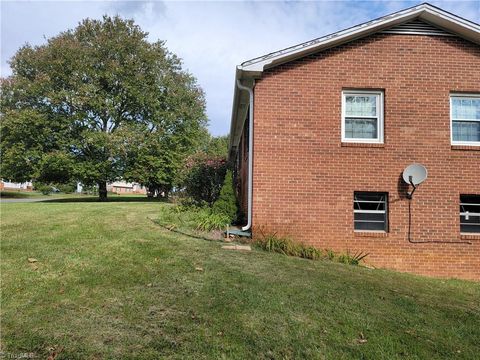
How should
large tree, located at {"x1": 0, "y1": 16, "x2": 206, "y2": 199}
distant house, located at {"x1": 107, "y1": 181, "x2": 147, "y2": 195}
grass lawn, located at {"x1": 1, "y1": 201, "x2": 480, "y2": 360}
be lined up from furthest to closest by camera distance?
distant house, located at {"x1": 107, "y1": 181, "x2": 147, "y2": 195}, large tree, located at {"x1": 0, "y1": 16, "x2": 206, "y2": 199}, grass lawn, located at {"x1": 1, "y1": 201, "x2": 480, "y2": 360}

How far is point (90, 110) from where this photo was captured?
95.2 ft

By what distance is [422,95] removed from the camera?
9.50 metres

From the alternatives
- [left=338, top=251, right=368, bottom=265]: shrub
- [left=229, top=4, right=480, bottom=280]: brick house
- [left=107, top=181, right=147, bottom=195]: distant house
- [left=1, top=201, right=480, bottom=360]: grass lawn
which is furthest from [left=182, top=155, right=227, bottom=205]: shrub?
[left=107, top=181, right=147, bottom=195]: distant house

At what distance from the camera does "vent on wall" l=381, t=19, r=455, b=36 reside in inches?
380

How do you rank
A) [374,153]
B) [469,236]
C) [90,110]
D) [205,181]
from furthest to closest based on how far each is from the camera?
1. [90,110]
2. [205,181]
3. [374,153]
4. [469,236]

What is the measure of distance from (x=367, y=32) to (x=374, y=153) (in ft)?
9.72

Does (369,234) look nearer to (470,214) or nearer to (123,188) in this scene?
(470,214)

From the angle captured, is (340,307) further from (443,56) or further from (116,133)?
(116,133)

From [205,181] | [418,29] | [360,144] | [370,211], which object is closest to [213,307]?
[370,211]

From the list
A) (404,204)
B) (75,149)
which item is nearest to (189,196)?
(404,204)

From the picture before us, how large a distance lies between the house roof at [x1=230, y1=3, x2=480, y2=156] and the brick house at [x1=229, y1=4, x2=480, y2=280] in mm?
27

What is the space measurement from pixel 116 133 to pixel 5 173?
922 cm

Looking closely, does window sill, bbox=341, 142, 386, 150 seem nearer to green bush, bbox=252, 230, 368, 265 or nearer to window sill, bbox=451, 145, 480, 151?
window sill, bbox=451, 145, 480, 151

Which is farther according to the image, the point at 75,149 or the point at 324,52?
the point at 75,149
